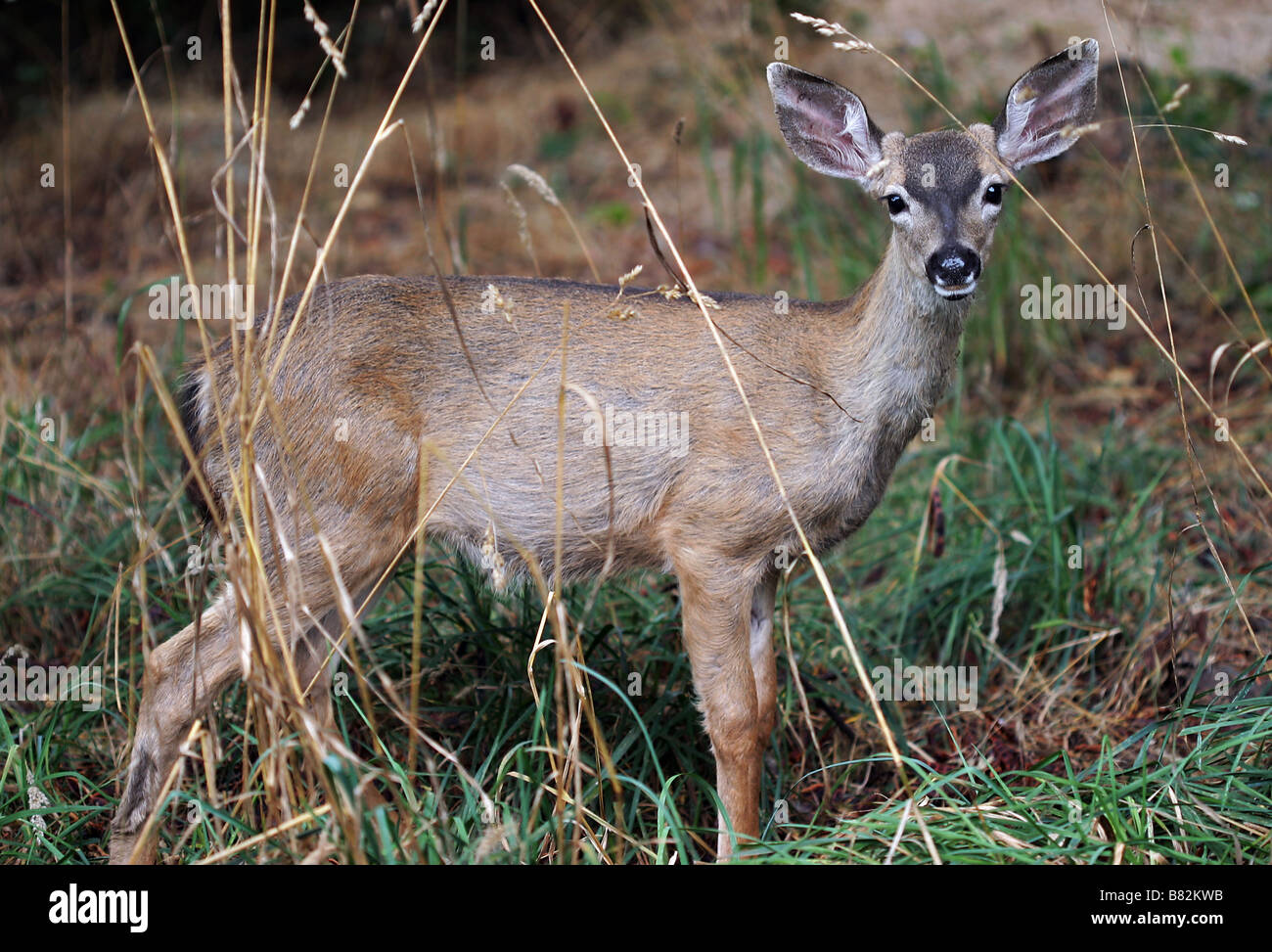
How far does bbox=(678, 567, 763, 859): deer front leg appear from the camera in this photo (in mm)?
3955

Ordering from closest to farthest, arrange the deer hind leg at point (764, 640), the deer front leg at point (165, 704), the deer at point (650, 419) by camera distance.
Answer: the deer front leg at point (165, 704), the deer at point (650, 419), the deer hind leg at point (764, 640)

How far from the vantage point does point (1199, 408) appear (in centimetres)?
629

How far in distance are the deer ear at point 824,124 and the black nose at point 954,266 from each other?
595mm

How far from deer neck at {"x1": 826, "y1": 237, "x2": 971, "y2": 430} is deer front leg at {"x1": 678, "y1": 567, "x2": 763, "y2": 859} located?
2.35 feet

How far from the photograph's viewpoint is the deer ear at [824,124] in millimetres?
4043

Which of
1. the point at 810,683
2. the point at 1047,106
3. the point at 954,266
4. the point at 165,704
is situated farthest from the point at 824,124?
the point at 165,704

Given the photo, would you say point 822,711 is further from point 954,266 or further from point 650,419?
point 954,266

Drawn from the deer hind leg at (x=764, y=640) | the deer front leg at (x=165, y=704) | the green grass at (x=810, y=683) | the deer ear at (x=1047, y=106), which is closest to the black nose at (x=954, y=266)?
the deer ear at (x=1047, y=106)

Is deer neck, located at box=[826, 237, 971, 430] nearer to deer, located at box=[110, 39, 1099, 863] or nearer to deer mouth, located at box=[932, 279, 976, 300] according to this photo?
deer, located at box=[110, 39, 1099, 863]

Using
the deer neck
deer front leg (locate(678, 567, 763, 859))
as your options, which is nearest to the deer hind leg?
deer front leg (locate(678, 567, 763, 859))

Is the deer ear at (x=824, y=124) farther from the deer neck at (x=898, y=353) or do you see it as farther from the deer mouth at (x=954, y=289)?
the deer mouth at (x=954, y=289)

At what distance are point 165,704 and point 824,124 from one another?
2748 millimetres

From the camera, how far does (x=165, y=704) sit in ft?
12.5

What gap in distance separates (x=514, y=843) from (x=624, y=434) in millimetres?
1456
